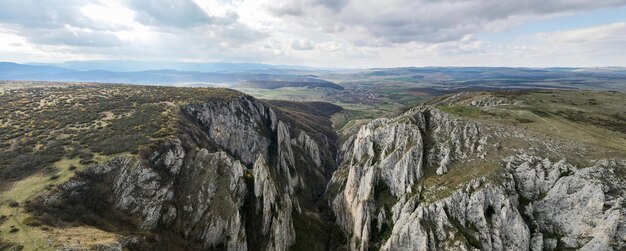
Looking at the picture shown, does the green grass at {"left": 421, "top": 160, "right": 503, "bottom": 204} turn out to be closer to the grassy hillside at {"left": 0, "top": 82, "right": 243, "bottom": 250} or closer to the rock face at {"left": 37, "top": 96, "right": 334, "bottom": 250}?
the rock face at {"left": 37, "top": 96, "right": 334, "bottom": 250}

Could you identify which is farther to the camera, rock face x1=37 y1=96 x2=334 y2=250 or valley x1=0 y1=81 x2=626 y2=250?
rock face x1=37 y1=96 x2=334 y2=250

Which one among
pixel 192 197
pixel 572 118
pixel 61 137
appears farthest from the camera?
pixel 572 118

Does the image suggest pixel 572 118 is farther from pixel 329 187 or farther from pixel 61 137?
pixel 61 137

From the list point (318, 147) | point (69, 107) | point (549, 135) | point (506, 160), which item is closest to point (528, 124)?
point (549, 135)

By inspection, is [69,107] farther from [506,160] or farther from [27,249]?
[506,160]

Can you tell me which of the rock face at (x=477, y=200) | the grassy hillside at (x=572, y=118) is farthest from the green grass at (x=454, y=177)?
the grassy hillside at (x=572, y=118)

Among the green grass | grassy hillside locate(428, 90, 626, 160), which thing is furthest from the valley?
grassy hillside locate(428, 90, 626, 160)

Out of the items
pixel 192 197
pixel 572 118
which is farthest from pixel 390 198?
pixel 572 118
